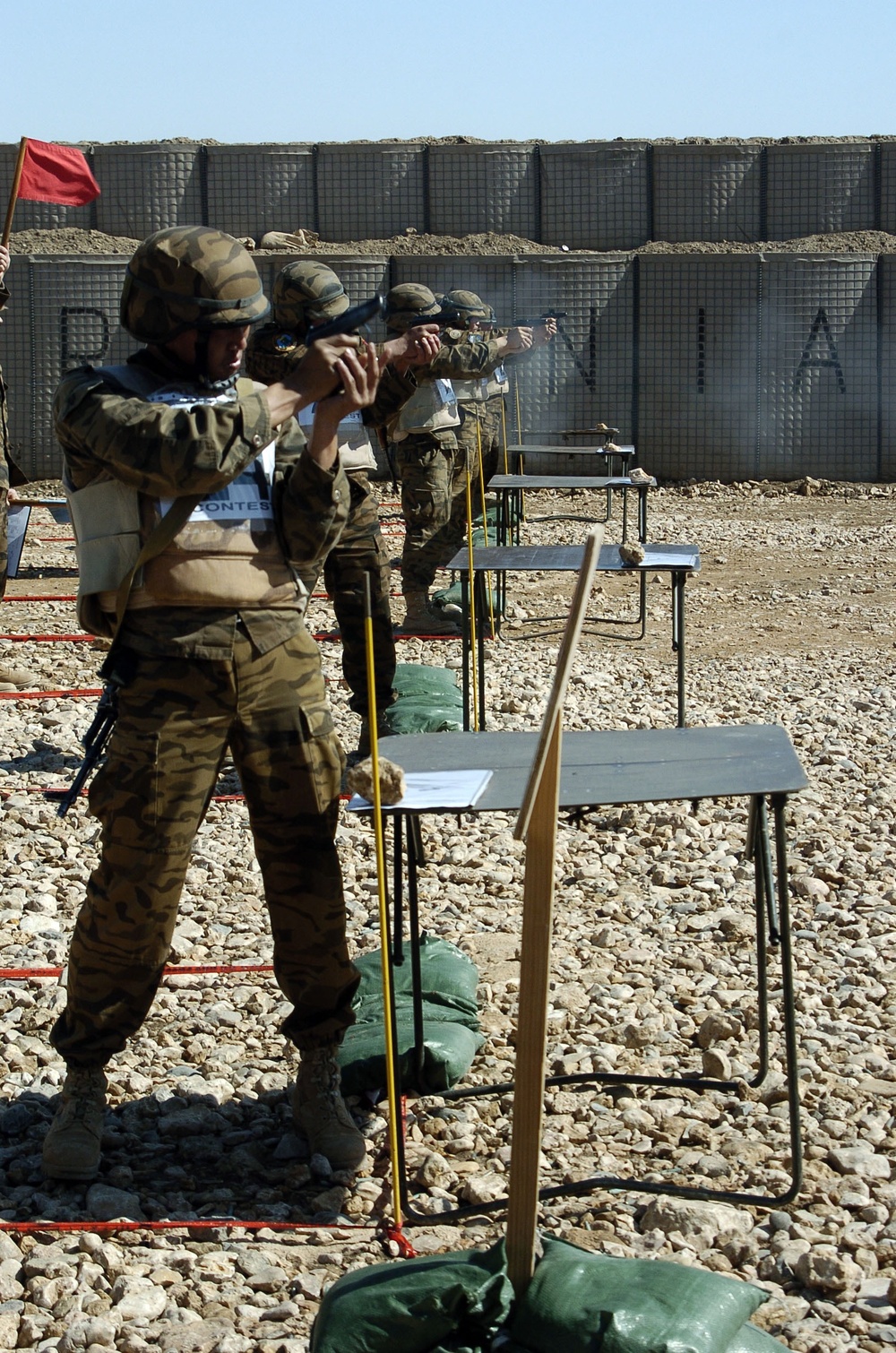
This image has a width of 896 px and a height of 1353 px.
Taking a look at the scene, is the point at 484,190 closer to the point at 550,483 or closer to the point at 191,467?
the point at 550,483

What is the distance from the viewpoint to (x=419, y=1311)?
7.14ft

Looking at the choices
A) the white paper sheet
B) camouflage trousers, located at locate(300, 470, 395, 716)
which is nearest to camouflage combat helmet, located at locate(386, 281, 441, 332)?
camouflage trousers, located at locate(300, 470, 395, 716)

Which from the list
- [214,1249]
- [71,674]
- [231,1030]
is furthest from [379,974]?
[71,674]

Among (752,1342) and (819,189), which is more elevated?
(819,189)

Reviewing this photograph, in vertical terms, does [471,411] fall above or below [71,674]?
above

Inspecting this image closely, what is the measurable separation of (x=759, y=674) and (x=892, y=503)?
7.66m

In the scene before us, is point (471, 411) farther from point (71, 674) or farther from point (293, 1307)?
point (293, 1307)

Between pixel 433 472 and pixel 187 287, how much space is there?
5810 millimetres

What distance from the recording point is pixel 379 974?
3768 mm

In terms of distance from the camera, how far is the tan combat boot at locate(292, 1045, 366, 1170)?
10.1 feet

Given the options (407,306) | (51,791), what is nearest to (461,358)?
(407,306)

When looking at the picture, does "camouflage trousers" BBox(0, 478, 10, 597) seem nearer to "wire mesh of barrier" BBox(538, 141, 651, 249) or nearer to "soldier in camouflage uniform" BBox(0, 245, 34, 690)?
"soldier in camouflage uniform" BBox(0, 245, 34, 690)

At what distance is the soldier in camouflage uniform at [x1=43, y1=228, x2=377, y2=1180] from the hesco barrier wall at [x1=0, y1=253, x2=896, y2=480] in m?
13.2

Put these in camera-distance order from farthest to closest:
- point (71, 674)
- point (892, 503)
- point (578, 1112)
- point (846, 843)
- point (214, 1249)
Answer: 1. point (892, 503)
2. point (71, 674)
3. point (846, 843)
4. point (578, 1112)
5. point (214, 1249)
